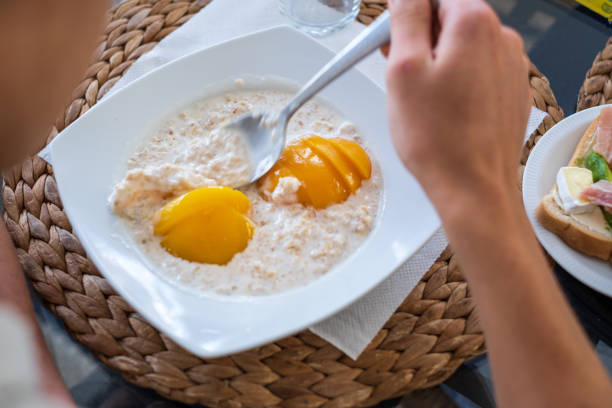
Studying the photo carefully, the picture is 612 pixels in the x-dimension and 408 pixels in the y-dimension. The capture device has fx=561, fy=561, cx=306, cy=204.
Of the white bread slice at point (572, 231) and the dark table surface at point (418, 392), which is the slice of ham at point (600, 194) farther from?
the dark table surface at point (418, 392)

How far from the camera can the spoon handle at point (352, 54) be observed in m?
1.05

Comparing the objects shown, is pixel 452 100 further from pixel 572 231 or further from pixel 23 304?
pixel 23 304

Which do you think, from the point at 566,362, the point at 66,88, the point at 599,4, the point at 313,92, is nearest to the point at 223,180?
the point at 313,92

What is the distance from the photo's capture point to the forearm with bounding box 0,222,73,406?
43.5 inches

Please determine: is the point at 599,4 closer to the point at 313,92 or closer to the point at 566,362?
the point at 313,92

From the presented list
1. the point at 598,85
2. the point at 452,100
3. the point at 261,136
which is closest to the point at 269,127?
the point at 261,136

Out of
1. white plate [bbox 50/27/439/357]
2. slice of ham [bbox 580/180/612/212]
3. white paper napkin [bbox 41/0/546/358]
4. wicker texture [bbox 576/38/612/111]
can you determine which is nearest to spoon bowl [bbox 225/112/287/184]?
white plate [bbox 50/27/439/357]

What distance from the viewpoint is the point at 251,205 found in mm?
1306

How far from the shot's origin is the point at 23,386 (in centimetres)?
87

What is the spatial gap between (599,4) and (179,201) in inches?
57.1

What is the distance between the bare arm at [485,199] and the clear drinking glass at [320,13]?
92 cm

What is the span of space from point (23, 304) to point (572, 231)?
1237 millimetres

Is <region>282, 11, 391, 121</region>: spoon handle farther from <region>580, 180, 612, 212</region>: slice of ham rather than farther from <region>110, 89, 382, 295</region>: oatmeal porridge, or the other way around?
<region>580, 180, 612, 212</region>: slice of ham

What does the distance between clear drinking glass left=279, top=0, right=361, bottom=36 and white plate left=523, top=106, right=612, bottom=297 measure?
710 mm
